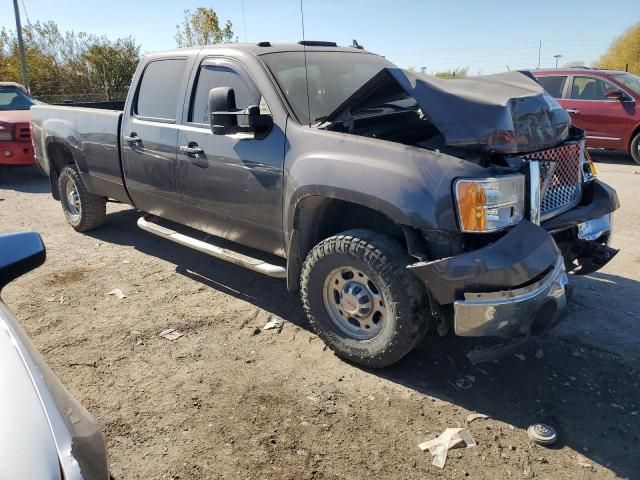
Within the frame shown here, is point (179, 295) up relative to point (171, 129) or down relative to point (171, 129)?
down

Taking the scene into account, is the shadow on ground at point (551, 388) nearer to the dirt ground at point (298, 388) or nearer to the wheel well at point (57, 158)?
the dirt ground at point (298, 388)

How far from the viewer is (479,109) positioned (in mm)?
3105

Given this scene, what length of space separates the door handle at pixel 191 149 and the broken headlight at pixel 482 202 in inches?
88.5

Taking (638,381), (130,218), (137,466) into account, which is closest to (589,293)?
(638,381)

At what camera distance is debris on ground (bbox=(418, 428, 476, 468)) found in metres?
2.76

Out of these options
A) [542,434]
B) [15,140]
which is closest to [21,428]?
[542,434]

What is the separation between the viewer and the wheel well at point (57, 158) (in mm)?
6492

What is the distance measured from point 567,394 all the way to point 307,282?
5.64 ft

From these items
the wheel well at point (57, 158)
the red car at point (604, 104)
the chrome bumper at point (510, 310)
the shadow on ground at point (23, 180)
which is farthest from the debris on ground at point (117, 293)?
the red car at point (604, 104)

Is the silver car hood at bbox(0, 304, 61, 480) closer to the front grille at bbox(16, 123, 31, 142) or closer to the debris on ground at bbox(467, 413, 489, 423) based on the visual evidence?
the debris on ground at bbox(467, 413, 489, 423)

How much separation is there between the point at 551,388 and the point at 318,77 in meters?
2.77

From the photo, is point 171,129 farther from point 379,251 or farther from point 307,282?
point 379,251

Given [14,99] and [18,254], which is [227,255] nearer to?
[18,254]

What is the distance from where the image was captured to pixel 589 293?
4582mm
